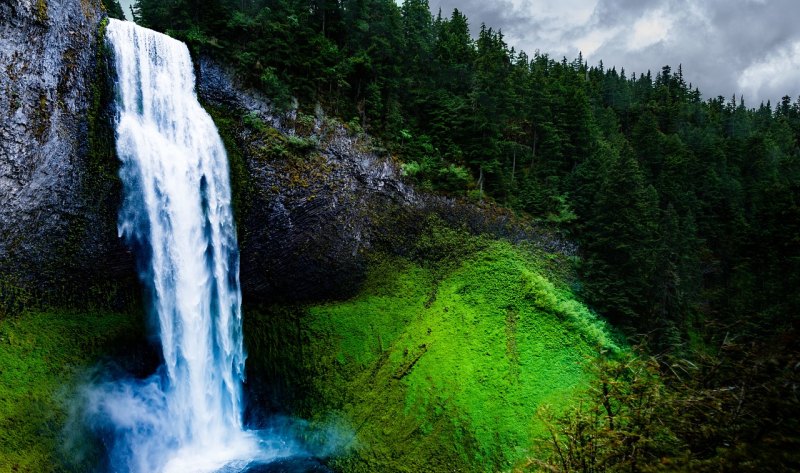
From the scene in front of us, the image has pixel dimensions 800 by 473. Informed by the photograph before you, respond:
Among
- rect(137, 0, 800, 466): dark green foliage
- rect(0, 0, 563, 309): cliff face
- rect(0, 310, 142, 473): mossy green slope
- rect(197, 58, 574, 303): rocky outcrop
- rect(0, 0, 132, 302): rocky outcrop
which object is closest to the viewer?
rect(0, 310, 142, 473): mossy green slope

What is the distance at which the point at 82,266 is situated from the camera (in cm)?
1356

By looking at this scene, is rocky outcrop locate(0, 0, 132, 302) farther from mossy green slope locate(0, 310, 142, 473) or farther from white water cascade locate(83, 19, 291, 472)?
mossy green slope locate(0, 310, 142, 473)

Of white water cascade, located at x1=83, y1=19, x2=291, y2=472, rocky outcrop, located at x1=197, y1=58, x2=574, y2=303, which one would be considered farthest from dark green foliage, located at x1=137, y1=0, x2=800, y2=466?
white water cascade, located at x1=83, y1=19, x2=291, y2=472

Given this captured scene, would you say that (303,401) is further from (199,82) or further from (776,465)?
(776,465)

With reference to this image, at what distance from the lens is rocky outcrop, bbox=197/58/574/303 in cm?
1644

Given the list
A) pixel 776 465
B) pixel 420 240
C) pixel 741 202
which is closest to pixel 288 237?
pixel 420 240

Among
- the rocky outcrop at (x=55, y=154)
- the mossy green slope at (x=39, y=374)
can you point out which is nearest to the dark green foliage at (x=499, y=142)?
the rocky outcrop at (x=55, y=154)

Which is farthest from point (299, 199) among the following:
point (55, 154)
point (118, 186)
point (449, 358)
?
point (449, 358)

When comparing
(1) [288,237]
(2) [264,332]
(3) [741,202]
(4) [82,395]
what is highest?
(3) [741,202]

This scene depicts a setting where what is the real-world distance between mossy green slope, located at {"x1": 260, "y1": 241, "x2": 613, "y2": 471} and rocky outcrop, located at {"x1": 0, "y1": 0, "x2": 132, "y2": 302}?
7716 millimetres

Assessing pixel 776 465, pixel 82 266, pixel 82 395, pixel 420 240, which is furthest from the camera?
pixel 420 240

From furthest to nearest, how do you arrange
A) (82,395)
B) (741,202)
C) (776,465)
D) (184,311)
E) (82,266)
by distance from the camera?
1. (741,202)
2. (184,311)
3. (82,266)
4. (82,395)
5. (776,465)

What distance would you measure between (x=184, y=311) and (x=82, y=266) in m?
3.28

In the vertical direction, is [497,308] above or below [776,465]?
below
